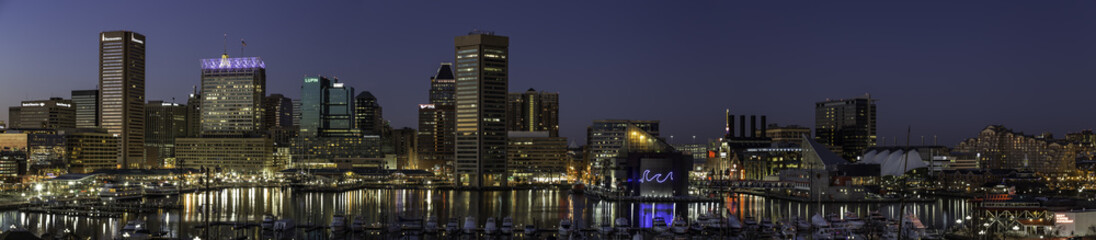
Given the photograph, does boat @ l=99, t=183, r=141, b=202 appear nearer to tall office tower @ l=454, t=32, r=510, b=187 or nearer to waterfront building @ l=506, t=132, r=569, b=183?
tall office tower @ l=454, t=32, r=510, b=187

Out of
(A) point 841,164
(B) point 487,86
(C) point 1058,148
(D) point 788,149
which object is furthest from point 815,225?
(C) point 1058,148

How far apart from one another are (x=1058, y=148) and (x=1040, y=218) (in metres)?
90.2

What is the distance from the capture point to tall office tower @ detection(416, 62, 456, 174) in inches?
6245

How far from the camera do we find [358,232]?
153 feet

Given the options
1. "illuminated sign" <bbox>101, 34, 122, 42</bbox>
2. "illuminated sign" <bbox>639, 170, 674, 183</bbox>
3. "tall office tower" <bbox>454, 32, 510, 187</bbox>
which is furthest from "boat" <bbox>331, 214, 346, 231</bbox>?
"illuminated sign" <bbox>101, 34, 122, 42</bbox>

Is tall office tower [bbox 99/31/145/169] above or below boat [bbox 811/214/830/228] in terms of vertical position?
above

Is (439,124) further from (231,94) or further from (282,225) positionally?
(282,225)

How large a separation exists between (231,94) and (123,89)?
18605 mm

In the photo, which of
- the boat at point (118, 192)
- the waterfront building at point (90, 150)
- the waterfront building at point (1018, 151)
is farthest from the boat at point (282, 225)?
the waterfront building at point (1018, 151)

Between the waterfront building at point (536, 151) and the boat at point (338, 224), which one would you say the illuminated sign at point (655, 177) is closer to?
the boat at point (338, 224)

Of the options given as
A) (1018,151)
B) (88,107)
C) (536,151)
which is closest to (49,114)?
(88,107)

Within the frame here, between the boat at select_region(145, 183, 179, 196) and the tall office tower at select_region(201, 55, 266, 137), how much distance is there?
62229mm

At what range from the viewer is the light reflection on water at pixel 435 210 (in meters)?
52.6

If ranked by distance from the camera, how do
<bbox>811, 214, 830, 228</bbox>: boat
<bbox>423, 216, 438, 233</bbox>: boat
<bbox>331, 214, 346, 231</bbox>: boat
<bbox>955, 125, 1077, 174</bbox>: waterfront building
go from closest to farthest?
1. <bbox>811, 214, 830, 228</bbox>: boat
2. <bbox>423, 216, 438, 233</bbox>: boat
3. <bbox>331, 214, 346, 231</bbox>: boat
4. <bbox>955, 125, 1077, 174</bbox>: waterfront building
